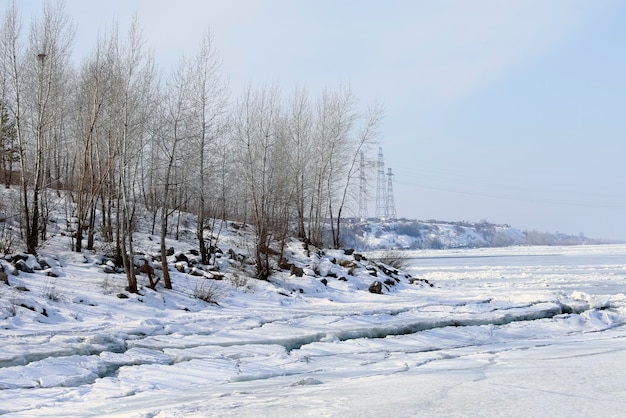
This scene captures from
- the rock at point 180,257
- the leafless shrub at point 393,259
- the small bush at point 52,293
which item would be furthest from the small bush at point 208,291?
the leafless shrub at point 393,259

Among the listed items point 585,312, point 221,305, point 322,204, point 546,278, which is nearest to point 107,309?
point 221,305

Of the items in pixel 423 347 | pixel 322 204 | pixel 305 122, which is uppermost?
pixel 305 122

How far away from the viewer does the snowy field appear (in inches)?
265

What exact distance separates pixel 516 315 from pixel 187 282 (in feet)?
33.1

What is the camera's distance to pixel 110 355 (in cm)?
1052

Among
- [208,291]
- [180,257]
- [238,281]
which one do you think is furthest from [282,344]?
[180,257]

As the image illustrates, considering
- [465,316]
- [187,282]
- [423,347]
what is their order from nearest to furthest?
[423,347] < [465,316] < [187,282]

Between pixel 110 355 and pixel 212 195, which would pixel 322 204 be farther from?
pixel 110 355

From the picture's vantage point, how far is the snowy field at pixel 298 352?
6734 mm

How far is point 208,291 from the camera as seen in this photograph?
17.5m

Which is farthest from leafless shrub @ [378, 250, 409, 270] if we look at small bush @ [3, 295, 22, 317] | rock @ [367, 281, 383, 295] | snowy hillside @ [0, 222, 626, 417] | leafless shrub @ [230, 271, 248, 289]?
small bush @ [3, 295, 22, 317]

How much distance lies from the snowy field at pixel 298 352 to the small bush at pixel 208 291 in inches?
11.6

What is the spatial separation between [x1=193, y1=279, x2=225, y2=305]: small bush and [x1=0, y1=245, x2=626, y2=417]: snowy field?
295mm

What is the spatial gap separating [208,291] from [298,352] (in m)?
6.62
